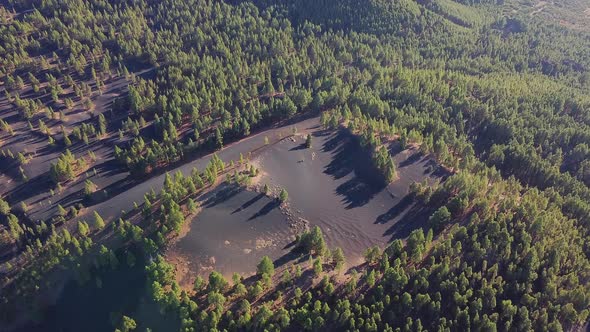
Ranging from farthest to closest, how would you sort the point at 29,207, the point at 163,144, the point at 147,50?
1. the point at 147,50
2. the point at 163,144
3. the point at 29,207

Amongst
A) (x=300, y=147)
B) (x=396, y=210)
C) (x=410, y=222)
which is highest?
(x=300, y=147)

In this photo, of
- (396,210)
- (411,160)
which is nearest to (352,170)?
(411,160)

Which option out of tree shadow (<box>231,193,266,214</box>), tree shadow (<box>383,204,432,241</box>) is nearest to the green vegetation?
tree shadow (<box>383,204,432,241</box>)

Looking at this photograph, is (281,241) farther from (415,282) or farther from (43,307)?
(43,307)

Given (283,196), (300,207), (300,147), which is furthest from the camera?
(300,147)

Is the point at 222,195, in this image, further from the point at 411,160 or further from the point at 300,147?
the point at 411,160

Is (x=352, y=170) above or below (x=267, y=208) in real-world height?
below

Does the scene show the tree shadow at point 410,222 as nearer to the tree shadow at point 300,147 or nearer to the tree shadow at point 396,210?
the tree shadow at point 396,210

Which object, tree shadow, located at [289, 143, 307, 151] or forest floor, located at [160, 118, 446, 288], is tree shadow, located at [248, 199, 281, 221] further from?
tree shadow, located at [289, 143, 307, 151]

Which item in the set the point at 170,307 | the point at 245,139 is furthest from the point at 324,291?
the point at 245,139

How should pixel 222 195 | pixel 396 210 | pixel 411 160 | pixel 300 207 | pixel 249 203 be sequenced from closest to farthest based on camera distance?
pixel 249 203, pixel 222 195, pixel 300 207, pixel 396 210, pixel 411 160

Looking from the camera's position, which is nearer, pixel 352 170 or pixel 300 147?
pixel 352 170
